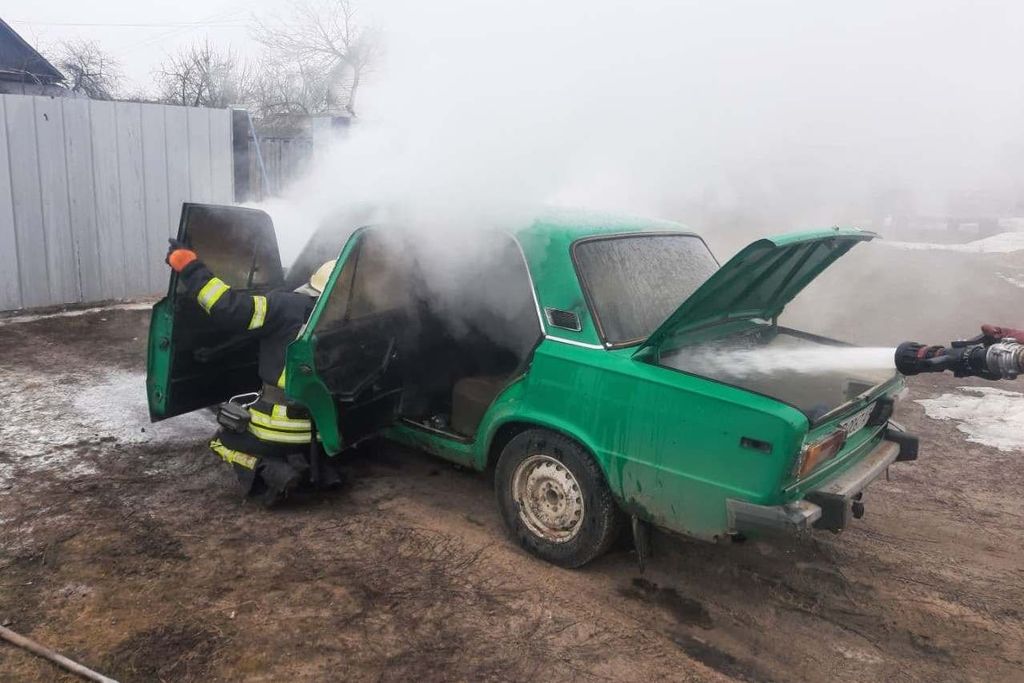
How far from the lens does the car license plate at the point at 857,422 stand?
11.2 ft

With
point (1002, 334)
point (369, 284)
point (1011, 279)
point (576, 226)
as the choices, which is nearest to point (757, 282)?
point (576, 226)

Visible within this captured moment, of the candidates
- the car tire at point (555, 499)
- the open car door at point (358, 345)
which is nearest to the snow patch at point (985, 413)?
the car tire at point (555, 499)

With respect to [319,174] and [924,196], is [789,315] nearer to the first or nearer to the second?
[924,196]

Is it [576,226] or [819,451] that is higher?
[576,226]

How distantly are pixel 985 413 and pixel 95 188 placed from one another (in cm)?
958

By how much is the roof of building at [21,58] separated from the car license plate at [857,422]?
24333 mm

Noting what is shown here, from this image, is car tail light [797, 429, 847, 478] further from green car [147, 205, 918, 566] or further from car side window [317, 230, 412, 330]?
car side window [317, 230, 412, 330]

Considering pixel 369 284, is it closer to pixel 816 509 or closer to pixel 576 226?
pixel 576 226

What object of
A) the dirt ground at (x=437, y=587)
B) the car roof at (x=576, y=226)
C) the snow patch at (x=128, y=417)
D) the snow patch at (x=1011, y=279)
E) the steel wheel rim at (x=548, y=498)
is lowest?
the snow patch at (x=128, y=417)

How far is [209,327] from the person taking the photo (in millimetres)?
→ 4719

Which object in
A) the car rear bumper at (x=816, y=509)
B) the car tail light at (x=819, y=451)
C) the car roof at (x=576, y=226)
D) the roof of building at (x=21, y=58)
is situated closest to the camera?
the car rear bumper at (x=816, y=509)

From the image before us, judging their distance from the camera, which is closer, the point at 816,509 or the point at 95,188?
the point at 816,509

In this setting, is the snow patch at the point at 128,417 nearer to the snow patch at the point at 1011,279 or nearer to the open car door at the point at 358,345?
the open car door at the point at 358,345

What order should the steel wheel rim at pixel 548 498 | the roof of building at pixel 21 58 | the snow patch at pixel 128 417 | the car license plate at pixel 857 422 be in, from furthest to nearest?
1. the roof of building at pixel 21 58
2. the snow patch at pixel 128 417
3. the steel wheel rim at pixel 548 498
4. the car license plate at pixel 857 422
